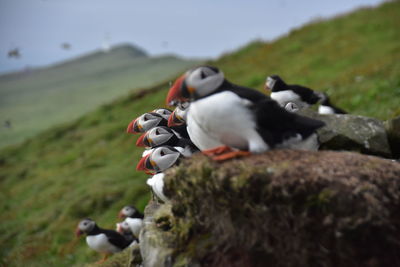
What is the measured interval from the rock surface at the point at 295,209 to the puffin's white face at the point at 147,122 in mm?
2195

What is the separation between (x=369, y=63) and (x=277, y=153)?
13.2 m

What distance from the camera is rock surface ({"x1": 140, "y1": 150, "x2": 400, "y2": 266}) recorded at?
10.3 feet

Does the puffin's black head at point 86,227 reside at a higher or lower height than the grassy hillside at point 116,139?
higher

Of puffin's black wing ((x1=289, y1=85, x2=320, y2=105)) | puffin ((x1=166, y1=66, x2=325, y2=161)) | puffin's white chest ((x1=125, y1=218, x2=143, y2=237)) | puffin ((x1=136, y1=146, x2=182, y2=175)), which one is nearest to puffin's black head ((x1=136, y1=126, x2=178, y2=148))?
puffin ((x1=136, y1=146, x2=182, y2=175))

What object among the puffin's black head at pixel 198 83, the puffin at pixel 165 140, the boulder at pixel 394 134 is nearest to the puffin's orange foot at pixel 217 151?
the puffin's black head at pixel 198 83

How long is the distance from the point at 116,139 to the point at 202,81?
14.4 m

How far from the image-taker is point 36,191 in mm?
15422

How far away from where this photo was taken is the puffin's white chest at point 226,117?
138 inches

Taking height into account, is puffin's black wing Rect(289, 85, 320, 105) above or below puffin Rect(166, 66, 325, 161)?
below

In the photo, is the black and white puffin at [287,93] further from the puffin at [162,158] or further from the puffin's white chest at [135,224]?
the puffin's white chest at [135,224]

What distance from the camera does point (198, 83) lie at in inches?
141

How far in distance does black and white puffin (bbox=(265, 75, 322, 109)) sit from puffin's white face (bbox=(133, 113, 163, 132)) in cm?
179

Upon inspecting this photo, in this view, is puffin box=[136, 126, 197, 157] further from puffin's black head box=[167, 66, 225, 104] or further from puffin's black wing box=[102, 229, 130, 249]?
puffin's black wing box=[102, 229, 130, 249]

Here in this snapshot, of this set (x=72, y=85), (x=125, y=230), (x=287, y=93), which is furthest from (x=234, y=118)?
(x=72, y=85)
